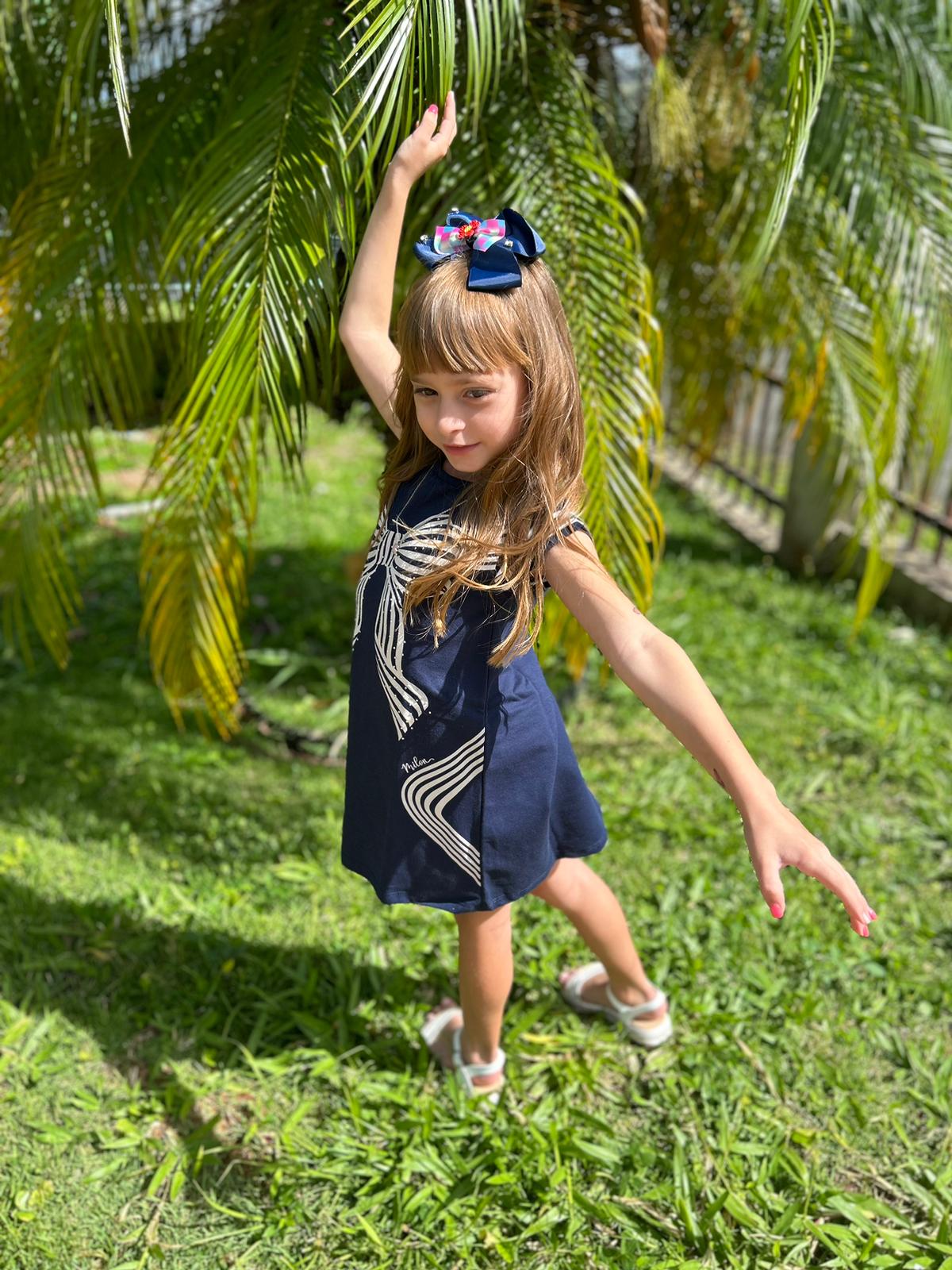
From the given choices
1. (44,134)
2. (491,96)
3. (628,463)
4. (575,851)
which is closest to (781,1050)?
(575,851)

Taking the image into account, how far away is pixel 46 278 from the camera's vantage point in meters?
2.47

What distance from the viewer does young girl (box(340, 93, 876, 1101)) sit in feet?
4.77

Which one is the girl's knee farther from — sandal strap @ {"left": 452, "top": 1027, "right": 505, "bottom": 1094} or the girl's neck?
the girl's neck

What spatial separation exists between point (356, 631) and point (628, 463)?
92cm

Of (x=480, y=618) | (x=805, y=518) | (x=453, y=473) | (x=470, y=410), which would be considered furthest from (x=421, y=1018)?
(x=805, y=518)

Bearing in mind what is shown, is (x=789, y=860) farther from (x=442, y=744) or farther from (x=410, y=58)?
(x=410, y=58)

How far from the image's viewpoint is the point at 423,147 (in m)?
1.74

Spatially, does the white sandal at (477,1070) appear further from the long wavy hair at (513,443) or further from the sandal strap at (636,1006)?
the long wavy hair at (513,443)

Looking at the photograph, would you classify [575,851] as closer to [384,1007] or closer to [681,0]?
[384,1007]

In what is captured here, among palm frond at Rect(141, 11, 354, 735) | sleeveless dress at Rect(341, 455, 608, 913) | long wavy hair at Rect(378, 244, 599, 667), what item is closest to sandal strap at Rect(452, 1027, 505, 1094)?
sleeveless dress at Rect(341, 455, 608, 913)

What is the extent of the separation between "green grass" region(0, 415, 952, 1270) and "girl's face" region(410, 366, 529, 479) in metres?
1.35

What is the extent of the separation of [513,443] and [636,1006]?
1310 mm

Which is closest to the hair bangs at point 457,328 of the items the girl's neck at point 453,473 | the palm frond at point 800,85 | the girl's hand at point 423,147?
the girl's neck at point 453,473

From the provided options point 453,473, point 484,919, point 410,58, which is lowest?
point 484,919
